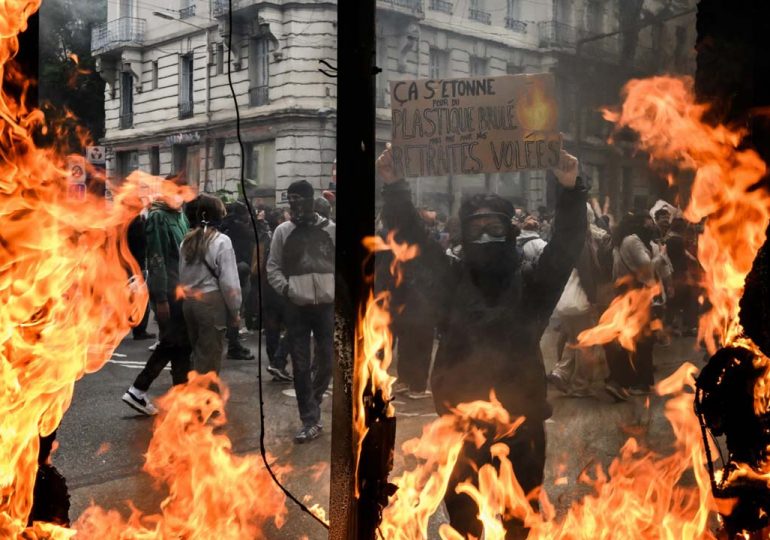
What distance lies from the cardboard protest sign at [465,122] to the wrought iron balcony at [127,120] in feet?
79.3

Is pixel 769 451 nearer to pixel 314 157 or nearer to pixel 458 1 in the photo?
pixel 314 157

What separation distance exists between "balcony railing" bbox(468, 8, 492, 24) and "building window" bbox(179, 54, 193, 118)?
29.7 ft

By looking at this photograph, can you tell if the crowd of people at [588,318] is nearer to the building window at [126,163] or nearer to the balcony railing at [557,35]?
the balcony railing at [557,35]

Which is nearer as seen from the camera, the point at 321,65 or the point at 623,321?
the point at 623,321

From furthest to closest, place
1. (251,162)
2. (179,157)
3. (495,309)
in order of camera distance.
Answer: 1. (179,157)
2. (251,162)
3. (495,309)

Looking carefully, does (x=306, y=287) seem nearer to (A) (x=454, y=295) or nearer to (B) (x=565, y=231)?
(A) (x=454, y=295)

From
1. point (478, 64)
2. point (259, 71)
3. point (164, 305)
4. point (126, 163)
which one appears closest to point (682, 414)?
point (164, 305)

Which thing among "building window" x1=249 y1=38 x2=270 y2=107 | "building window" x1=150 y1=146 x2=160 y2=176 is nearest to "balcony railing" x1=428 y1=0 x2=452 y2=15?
"building window" x1=249 y1=38 x2=270 y2=107

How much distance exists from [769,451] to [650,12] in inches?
889

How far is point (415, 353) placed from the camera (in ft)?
28.8

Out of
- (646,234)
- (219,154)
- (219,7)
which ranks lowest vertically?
(646,234)

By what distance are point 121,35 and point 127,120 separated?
3.19 metres

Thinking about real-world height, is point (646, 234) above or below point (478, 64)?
below

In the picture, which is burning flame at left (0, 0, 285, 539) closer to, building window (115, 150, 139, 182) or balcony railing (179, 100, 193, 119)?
balcony railing (179, 100, 193, 119)
